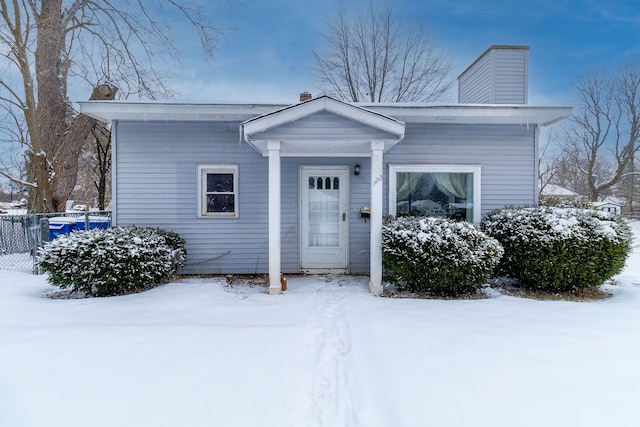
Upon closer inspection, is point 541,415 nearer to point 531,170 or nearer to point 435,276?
point 435,276

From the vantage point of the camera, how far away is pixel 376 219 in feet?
16.9

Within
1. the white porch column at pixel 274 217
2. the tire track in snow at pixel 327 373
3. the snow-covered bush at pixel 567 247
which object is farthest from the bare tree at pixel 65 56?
the snow-covered bush at pixel 567 247

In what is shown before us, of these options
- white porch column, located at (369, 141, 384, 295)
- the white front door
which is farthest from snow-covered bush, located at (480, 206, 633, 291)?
the white front door

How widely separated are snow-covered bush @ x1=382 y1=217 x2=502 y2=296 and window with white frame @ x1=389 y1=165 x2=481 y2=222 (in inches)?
51.4

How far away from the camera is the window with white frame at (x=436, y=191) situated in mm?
6352

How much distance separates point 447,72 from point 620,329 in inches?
631

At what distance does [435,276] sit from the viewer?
193 inches

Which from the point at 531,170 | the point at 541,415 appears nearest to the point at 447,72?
the point at 531,170

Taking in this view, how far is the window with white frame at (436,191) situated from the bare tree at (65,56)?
8.13 meters

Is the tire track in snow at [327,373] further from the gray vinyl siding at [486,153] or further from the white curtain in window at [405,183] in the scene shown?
the gray vinyl siding at [486,153]

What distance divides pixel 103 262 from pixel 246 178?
8.67 ft

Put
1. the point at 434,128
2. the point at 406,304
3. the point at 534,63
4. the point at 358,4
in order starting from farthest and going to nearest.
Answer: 1. the point at 534,63
2. the point at 358,4
3. the point at 434,128
4. the point at 406,304

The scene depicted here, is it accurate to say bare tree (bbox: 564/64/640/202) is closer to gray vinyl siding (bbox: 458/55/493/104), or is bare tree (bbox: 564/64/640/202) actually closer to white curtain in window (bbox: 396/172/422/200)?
gray vinyl siding (bbox: 458/55/493/104)

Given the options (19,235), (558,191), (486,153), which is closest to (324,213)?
(486,153)
